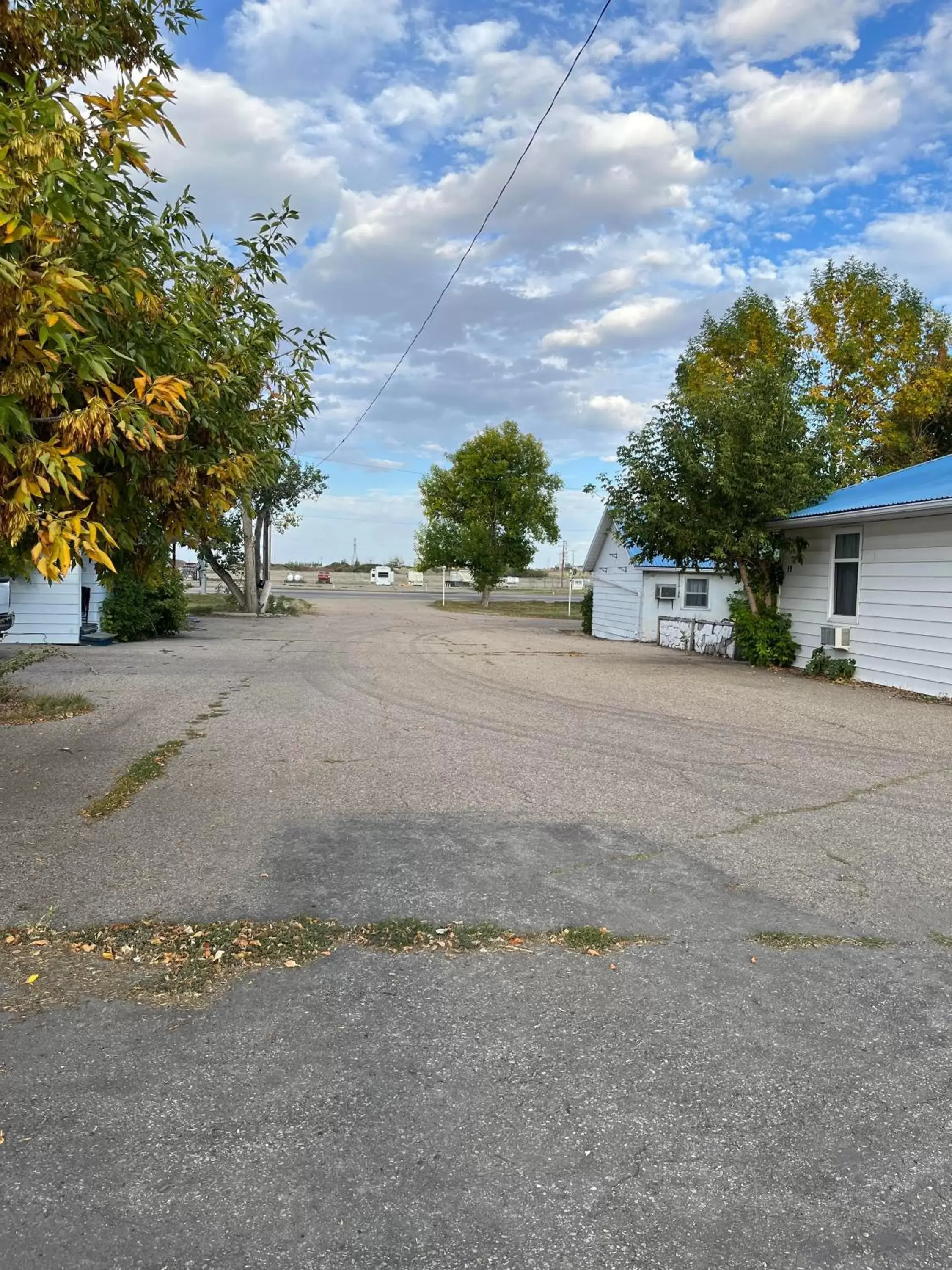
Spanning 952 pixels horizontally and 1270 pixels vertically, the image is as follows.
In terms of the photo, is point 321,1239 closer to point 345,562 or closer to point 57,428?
point 57,428

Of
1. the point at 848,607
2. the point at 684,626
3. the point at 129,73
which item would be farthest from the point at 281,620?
the point at 129,73

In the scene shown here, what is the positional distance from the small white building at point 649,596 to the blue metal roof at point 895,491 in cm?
470

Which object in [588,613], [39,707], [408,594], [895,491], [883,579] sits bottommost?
[39,707]

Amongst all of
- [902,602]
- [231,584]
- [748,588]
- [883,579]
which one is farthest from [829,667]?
[231,584]

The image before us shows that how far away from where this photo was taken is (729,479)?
47.8 feet

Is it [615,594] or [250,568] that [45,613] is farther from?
[615,594]

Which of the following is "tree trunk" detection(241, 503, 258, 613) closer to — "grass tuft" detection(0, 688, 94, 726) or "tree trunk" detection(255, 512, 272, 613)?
"tree trunk" detection(255, 512, 272, 613)

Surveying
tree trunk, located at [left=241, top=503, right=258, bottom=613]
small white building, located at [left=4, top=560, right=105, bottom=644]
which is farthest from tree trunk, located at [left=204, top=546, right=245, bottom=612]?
small white building, located at [left=4, top=560, right=105, bottom=644]

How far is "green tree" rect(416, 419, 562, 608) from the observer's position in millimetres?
51125

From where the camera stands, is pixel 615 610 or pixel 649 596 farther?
pixel 615 610

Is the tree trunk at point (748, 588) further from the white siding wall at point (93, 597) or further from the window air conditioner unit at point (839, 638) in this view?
the white siding wall at point (93, 597)

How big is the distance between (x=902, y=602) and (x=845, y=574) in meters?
1.76

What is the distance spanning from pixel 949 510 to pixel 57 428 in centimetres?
1100

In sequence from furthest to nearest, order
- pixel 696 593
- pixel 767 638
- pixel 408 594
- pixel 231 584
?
pixel 408 594 < pixel 231 584 < pixel 696 593 < pixel 767 638
